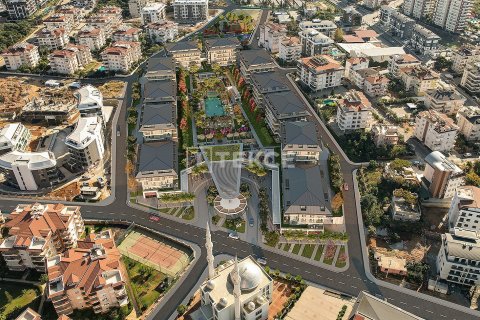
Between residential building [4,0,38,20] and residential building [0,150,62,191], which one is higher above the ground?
residential building [4,0,38,20]

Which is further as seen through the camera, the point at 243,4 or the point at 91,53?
the point at 243,4

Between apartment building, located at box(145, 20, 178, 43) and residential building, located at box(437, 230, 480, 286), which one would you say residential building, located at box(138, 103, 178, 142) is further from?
residential building, located at box(437, 230, 480, 286)

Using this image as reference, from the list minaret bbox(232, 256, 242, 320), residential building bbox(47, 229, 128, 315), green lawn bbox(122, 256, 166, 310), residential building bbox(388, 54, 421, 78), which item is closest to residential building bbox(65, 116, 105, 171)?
green lawn bbox(122, 256, 166, 310)

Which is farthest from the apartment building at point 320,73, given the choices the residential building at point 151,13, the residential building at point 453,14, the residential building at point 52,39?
the residential building at point 52,39

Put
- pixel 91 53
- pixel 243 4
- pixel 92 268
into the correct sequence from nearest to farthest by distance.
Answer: pixel 92 268 < pixel 91 53 < pixel 243 4

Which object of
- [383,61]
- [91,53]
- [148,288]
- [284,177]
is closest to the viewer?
[148,288]

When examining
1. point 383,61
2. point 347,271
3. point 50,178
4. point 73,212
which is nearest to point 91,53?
point 50,178

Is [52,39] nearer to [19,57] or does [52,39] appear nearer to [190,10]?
[19,57]

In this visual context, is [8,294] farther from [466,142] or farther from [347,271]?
[466,142]
